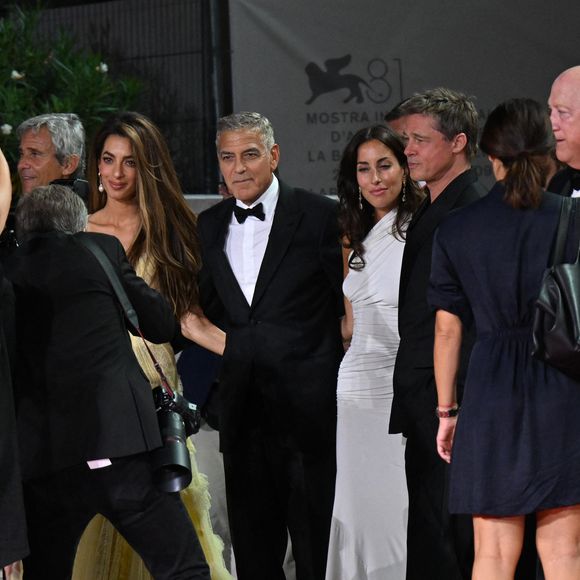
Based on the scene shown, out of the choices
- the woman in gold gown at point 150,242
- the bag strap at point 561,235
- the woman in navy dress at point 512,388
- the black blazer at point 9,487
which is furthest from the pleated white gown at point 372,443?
the black blazer at point 9,487

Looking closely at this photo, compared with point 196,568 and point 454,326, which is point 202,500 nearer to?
point 196,568

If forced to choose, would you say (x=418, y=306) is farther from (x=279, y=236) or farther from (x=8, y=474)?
(x=8, y=474)

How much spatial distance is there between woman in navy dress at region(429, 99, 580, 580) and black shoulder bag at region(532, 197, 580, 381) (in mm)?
103

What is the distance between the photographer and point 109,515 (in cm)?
381

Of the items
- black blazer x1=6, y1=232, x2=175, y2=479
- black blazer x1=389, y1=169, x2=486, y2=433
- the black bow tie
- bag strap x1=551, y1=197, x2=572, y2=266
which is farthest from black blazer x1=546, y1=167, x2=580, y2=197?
black blazer x1=6, y1=232, x2=175, y2=479

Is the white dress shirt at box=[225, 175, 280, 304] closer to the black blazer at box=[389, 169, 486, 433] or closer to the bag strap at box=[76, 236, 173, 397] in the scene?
the black blazer at box=[389, 169, 486, 433]

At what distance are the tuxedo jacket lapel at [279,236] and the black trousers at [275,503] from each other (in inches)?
21.5

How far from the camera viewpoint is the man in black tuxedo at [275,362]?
4.56 meters

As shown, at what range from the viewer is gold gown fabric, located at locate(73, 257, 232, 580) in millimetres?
4594

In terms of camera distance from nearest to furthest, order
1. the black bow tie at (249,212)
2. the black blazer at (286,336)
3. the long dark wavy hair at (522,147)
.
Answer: the long dark wavy hair at (522,147) < the black blazer at (286,336) < the black bow tie at (249,212)

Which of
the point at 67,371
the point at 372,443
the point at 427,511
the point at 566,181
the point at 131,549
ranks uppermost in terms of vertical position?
the point at 566,181

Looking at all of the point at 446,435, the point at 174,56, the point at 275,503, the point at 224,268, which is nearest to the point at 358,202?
the point at 224,268

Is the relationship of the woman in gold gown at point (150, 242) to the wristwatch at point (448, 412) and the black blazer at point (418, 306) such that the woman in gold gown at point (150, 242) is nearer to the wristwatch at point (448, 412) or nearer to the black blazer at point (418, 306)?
the black blazer at point (418, 306)

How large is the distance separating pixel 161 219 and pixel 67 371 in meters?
1.16
